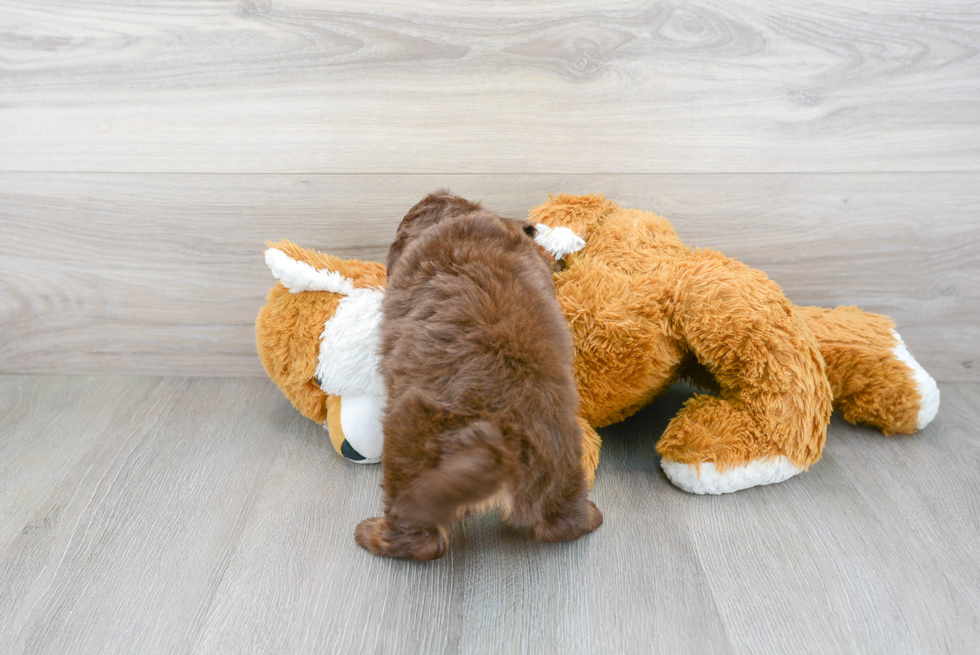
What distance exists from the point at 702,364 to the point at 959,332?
593 mm

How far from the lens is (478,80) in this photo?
3.38ft

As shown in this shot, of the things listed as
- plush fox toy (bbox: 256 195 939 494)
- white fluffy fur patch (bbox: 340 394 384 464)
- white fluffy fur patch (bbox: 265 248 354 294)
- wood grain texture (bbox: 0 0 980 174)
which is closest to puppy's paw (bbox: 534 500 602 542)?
plush fox toy (bbox: 256 195 939 494)

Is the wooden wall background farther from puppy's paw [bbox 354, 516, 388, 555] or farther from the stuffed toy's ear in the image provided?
puppy's paw [bbox 354, 516, 388, 555]

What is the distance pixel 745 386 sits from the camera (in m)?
0.88

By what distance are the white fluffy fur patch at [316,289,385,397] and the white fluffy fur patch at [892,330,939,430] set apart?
2.67 feet

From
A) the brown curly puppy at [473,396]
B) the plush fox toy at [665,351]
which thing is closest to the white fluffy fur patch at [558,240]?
the plush fox toy at [665,351]

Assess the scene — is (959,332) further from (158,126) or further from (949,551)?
(158,126)

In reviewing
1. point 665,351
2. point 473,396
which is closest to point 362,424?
point 473,396

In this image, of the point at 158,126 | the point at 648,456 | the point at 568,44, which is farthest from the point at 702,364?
the point at 158,126

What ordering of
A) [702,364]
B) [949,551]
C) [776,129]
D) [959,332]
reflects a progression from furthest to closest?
[959,332]
[776,129]
[702,364]
[949,551]

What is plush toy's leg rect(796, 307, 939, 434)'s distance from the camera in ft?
3.27

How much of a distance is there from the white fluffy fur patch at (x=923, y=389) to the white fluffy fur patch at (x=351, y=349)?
81 cm

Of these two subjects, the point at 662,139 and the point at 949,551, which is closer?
the point at 949,551

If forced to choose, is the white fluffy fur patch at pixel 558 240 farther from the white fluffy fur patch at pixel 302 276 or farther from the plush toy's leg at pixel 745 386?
the white fluffy fur patch at pixel 302 276
